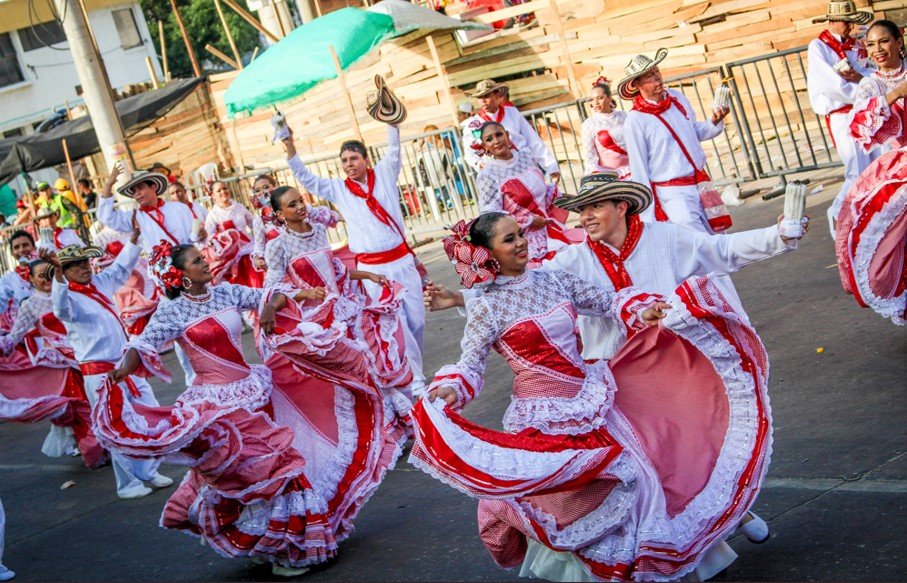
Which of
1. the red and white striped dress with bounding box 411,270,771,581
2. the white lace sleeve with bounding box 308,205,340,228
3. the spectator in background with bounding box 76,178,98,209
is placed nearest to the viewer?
the red and white striped dress with bounding box 411,270,771,581

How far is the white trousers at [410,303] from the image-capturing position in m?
9.60

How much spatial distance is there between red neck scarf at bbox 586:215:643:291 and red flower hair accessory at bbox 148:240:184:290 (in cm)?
233

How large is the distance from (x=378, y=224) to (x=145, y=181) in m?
2.94

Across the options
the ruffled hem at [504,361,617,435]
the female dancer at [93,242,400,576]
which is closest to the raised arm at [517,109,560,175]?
the female dancer at [93,242,400,576]

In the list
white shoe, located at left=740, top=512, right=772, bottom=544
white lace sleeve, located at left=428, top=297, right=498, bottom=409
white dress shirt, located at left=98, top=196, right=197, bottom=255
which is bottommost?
white shoe, located at left=740, top=512, right=772, bottom=544

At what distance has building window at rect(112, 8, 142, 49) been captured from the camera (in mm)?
43312

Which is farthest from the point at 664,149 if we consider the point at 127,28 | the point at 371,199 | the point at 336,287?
the point at 127,28

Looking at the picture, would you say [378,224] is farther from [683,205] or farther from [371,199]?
[683,205]

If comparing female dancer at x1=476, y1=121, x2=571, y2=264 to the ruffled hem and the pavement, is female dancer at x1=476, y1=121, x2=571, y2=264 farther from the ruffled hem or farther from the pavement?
the ruffled hem

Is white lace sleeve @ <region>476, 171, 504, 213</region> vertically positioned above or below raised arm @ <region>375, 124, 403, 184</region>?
below

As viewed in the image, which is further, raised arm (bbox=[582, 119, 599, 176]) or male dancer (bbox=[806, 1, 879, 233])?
raised arm (bbox=[582, 119, 599, 176])

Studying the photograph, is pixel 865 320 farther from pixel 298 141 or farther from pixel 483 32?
pixel 298 141

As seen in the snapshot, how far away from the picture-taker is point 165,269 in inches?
274

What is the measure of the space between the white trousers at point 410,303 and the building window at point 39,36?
3383 cm
